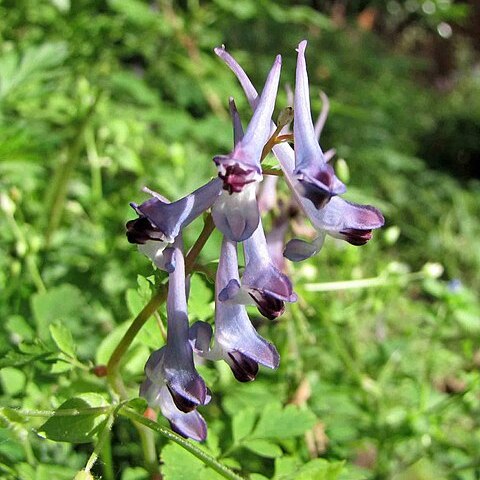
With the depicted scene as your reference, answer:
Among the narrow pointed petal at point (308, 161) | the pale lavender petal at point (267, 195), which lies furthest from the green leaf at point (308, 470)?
the pale lavender petal at point (267, 195)

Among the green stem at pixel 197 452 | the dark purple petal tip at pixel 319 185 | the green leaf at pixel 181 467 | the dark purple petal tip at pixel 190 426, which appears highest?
the dark purple petal tip at pixel 319 185

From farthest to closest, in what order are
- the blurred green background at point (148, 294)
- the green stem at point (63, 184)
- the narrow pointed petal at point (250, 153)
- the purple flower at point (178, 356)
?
the green stem at point (63, 184)
the blurred green background at point (148, 294)
the purple flower at point (178, 356)
the narrow pointed petal at point (250, 153)

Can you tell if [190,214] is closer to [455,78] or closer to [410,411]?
[410,411]

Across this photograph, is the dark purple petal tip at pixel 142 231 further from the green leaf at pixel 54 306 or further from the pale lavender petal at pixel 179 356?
the green leaf at pixel 54 306

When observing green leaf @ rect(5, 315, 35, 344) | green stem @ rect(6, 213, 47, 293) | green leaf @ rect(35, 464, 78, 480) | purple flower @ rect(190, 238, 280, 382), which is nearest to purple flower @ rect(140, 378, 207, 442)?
purple flower @ rect(190, 238, 280, 382)

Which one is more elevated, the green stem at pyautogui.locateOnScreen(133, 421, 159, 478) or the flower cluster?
the flower cluster

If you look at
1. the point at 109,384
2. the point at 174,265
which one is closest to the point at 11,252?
the point at 109,384

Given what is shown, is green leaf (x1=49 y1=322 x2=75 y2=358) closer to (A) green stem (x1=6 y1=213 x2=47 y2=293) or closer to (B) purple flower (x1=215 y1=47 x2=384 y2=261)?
(B) purple flower (x1=215 y1=47 x2=384 y2=261)
